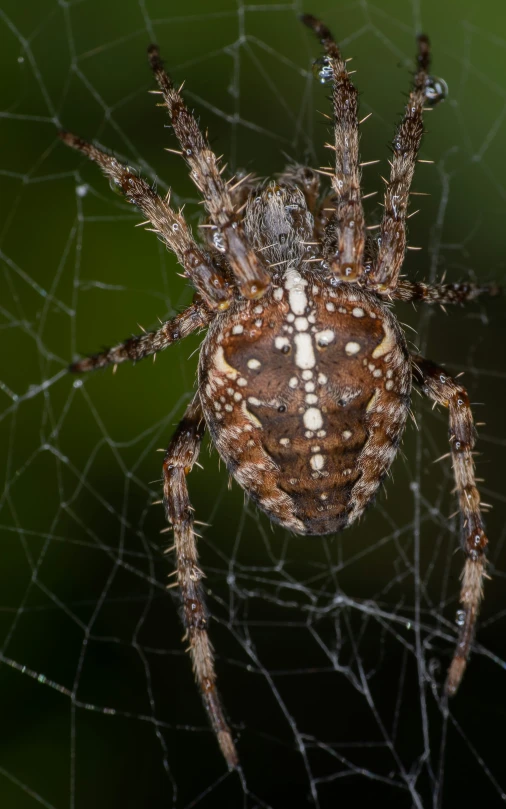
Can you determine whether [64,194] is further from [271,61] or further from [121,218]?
[271,61]

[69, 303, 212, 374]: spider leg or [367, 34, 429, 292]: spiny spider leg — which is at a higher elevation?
[367, 34, 429, 292]: spiny spider leg

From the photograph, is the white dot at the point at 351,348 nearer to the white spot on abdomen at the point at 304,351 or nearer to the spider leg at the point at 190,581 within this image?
the white spot on abdomen at the point at 304,351

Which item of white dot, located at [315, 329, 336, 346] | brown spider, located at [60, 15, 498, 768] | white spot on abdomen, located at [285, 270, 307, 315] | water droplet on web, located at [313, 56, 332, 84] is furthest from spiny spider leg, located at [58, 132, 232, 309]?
water droplet on web, located at [313, 56, 332, 84]

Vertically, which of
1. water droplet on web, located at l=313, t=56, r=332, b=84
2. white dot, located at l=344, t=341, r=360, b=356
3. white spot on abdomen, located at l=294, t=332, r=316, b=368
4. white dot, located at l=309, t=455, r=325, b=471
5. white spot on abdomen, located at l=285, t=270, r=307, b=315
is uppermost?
water droplet on web, located at l=313, t=56, r=332, b=84

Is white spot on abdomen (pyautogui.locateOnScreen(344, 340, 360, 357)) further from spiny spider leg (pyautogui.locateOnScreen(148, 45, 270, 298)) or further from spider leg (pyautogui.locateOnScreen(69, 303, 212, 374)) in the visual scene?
spider leg (pyautogui.locateOnScreen(69, 303, 212, 374))

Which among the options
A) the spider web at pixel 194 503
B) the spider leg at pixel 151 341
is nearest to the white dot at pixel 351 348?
the spider leg at pixel 151 341

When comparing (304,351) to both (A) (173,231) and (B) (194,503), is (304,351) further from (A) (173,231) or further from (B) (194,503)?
(B) (194,503)

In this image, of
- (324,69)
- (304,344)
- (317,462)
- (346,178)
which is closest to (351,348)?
(304,344)
